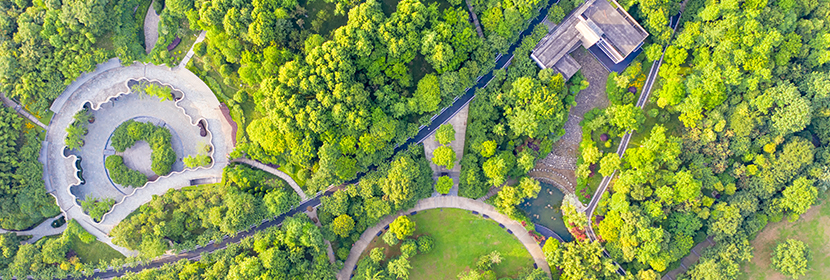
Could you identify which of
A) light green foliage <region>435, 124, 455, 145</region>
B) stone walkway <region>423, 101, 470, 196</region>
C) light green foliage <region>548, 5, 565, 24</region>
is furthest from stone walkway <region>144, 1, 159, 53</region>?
light green foliage <region>548, 5, 565, 24</region>

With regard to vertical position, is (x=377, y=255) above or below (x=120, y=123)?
below

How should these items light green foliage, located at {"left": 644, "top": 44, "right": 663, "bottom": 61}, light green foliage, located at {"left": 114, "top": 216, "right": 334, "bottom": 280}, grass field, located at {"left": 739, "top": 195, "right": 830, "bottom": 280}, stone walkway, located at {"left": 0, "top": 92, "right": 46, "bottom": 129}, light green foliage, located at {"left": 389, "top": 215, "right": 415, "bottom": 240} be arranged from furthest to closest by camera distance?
grass field, located at {"left": 739, "top": 195, "right": 830, "bottom": 280} < stone walkway, located at {"left": 0, "top": 92, "right": 46, "bottom": 129} < light green foliage, located at {"left": 389, "top": 215, "right": 415, "bottom": 240} < light green foliage, located at {"left": 644, "top": 44, "right": 663, "bottom": 61} < light green foliage, located at {"left": 114, "top": 216, "right": 334, "bottom": 280}

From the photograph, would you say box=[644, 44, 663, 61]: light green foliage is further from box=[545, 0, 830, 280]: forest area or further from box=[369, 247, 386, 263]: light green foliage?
box=[369, 247, 386, 263]: light green foliage

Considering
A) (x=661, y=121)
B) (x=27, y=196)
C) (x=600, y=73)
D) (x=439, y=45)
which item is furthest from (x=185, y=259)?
(x=661, y=121)

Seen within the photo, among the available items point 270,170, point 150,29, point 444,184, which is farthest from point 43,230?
point 444,184

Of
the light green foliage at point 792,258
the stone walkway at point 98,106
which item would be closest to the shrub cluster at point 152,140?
the stone walkway at point 98,106

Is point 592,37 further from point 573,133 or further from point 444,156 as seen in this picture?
point 444,156
